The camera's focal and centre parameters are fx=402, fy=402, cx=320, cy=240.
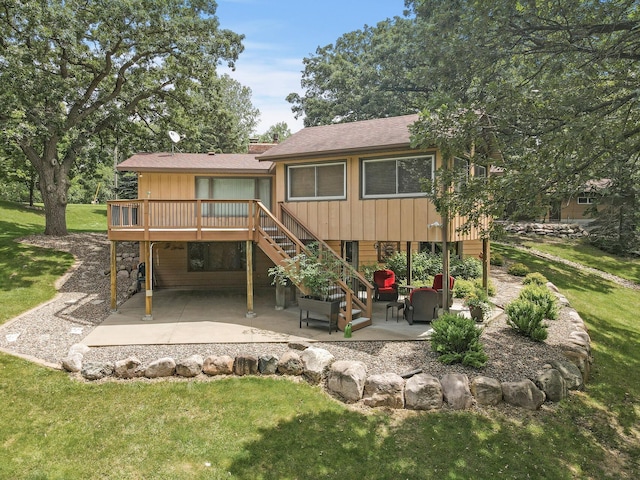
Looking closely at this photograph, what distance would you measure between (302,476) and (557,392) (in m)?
4.75

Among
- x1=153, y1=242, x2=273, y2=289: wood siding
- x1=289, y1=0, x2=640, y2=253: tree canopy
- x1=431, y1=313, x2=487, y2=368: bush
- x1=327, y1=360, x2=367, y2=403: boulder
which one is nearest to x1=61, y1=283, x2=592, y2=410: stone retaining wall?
Result: x1=327, y1=360, x2=367, y2=403: boulder

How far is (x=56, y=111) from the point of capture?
17.5m

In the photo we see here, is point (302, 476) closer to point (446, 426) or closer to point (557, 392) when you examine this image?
point (446, 426)

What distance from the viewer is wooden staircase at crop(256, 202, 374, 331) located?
10.1m

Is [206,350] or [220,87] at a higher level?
[220,87]

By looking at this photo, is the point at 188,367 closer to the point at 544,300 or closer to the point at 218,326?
the point at 218,326

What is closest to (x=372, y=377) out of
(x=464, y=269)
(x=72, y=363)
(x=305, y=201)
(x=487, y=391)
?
(x=487, y=391)

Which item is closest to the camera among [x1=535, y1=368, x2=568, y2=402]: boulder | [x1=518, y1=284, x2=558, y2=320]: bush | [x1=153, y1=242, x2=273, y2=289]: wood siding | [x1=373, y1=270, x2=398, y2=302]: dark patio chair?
[x1=535, y1=368, x2=568, y2=402]: boulder

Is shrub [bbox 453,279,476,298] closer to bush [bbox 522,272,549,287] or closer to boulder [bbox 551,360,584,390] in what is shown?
bush [bbox 522,272,549,287]

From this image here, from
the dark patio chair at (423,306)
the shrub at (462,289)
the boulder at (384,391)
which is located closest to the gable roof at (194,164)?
the dark patio chair at (423,306)

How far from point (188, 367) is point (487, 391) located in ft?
17.5

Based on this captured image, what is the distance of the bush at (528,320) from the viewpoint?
8914 millimetres

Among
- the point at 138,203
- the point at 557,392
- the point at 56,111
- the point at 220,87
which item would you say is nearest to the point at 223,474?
the point at 557,392

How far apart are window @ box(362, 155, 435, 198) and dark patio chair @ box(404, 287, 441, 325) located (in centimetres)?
256
